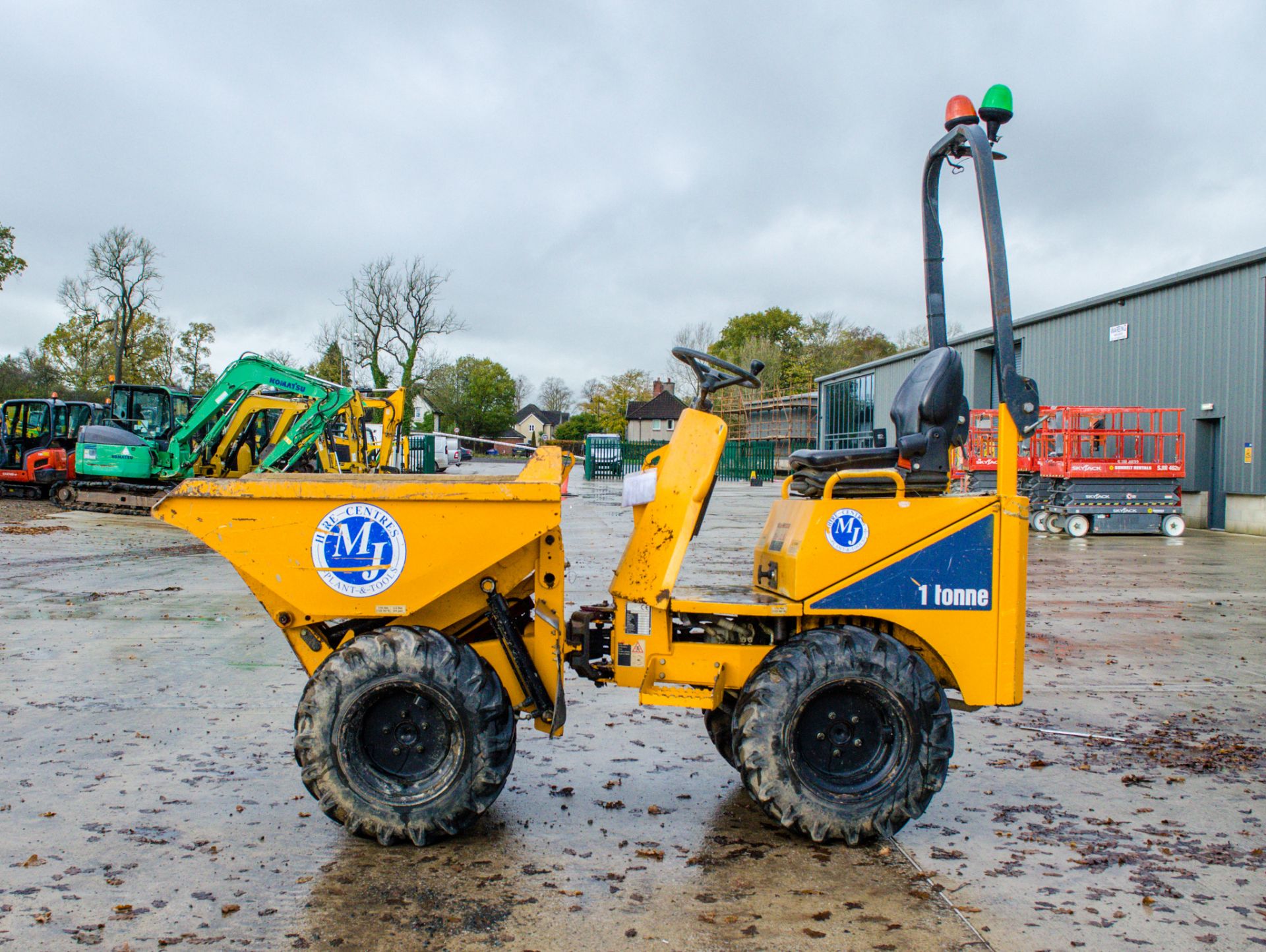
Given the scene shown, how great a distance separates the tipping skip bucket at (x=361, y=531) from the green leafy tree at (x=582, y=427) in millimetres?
76509

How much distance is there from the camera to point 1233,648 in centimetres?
773

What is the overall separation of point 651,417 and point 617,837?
258 feet

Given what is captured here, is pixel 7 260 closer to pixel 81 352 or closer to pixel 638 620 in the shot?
pixel 81 352

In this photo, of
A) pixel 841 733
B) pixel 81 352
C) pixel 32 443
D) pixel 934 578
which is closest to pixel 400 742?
pixel 841 733

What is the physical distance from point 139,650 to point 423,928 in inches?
199

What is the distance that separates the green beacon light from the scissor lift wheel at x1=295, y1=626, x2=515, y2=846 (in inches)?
115

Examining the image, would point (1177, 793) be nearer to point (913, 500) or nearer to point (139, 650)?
point (913, 500)

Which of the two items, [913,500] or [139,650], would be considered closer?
[913,500]

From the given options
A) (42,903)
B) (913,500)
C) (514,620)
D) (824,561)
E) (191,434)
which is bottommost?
(42,903)

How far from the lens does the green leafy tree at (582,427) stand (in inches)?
3223

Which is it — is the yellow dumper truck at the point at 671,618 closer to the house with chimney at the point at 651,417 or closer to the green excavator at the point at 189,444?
the green excavator at the point at 189,444

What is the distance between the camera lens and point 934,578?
3.77 m

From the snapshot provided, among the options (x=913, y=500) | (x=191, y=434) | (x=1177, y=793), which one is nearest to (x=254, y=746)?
(x=913, y=500)

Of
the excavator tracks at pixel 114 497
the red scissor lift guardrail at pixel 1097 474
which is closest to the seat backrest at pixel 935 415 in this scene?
the red scissor lift guardrail at pixel 1097 474
